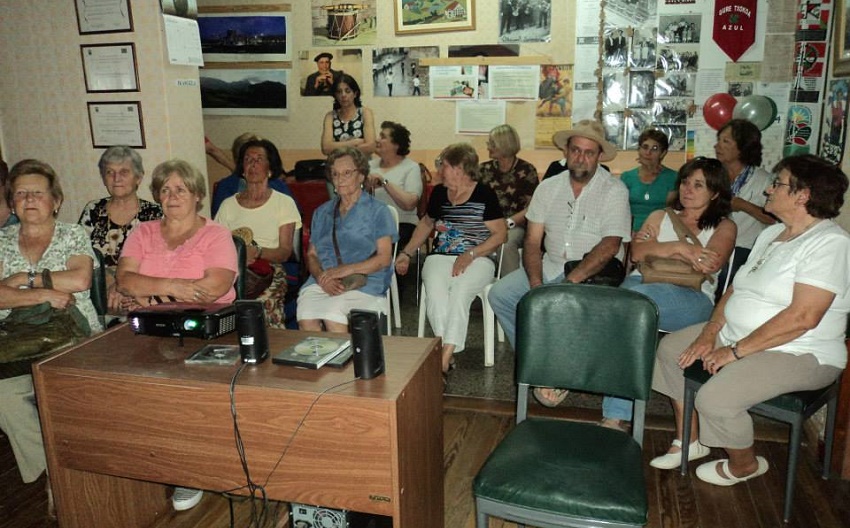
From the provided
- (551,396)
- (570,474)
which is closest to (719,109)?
(551,396)

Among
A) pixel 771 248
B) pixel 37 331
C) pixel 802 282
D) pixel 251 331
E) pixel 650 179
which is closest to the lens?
pixel 251 331

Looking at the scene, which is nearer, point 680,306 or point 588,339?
point 588,339

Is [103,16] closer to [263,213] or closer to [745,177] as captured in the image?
[263,213]

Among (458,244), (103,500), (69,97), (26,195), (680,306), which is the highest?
(69,97)

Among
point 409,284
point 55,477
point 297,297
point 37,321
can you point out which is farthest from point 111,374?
point 409,284

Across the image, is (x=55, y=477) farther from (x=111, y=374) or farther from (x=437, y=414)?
(x=437, y=414)

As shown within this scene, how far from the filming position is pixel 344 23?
5.67m

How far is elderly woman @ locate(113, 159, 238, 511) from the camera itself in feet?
8.48

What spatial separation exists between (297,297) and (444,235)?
2.97 feet

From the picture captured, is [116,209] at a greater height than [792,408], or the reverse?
[116,209]

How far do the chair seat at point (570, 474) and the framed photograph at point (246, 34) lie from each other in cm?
482

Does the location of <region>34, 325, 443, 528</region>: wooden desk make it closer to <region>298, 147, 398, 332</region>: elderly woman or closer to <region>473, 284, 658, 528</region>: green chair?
<region>473, 284, 658, 528</region>: green chair

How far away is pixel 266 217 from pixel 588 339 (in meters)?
2.11

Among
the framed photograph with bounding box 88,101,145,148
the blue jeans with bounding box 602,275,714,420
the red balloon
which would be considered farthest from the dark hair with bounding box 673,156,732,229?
the framed photograph with bounding box 88,101,145,148
